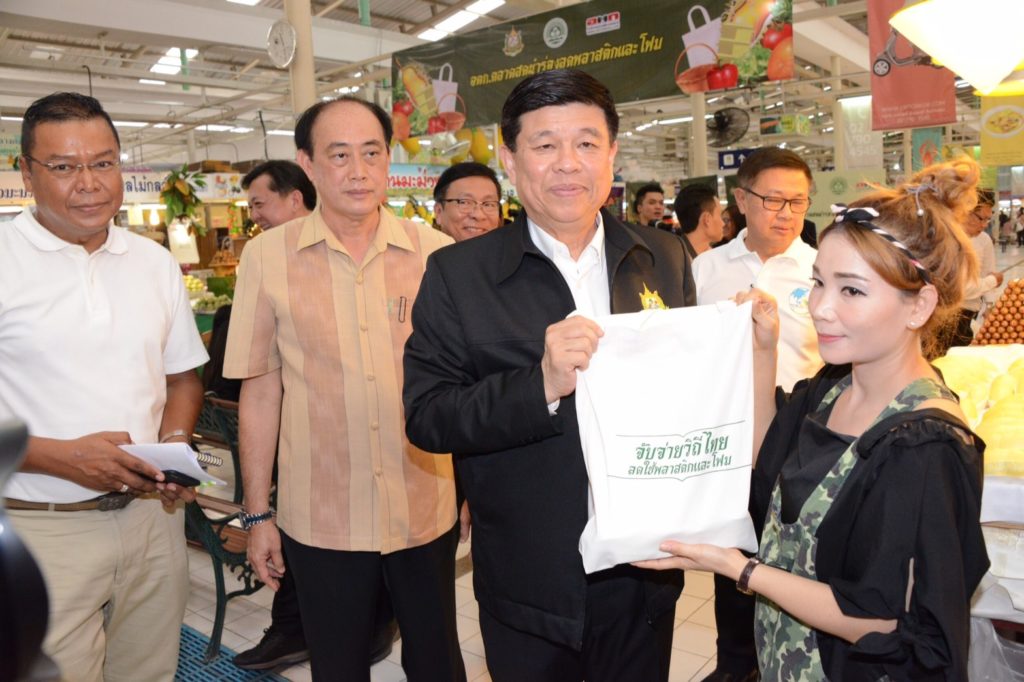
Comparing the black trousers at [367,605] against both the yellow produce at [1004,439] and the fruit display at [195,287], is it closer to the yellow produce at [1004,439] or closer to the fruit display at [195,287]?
the yellow produce at [1004,439]

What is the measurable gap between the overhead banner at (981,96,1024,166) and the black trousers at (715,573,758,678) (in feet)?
22.4

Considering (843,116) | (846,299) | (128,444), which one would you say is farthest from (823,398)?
(843,116)

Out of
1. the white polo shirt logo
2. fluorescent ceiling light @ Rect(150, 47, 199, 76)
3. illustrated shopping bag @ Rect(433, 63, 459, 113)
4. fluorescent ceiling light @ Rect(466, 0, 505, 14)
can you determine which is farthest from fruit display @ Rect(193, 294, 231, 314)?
fluorescent ceiling light @ Rect(150, 47, 199, 76)

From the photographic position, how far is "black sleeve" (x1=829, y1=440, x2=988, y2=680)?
1319 mm

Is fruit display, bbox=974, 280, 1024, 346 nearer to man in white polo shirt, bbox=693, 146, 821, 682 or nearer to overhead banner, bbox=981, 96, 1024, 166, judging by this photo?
man in white polo shirt, bbox=693, 146, 821, 682

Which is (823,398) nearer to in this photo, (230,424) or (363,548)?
(363,548)

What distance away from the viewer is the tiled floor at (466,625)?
339cm

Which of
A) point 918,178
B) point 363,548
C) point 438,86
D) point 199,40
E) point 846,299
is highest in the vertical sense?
point 199,40

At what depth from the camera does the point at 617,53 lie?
255 inches

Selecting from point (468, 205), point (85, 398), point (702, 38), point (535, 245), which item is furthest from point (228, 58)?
point (535, 245)

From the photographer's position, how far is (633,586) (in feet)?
5.70

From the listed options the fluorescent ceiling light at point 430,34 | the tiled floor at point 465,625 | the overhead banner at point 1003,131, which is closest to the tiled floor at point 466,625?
the tiled floor at point 465,625

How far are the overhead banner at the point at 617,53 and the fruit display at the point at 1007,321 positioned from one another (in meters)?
3.07

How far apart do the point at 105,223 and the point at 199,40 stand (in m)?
8.10
